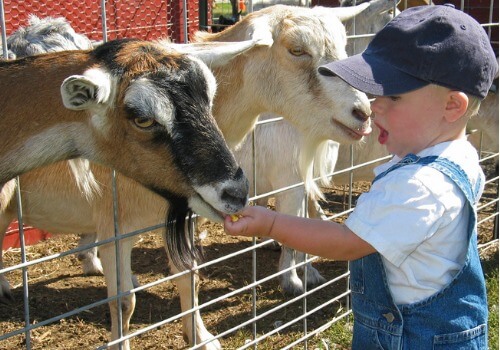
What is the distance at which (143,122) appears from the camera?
2.46 m

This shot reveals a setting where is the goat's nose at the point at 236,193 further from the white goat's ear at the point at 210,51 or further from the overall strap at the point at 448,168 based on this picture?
the white goat's ear at the point at 210,51

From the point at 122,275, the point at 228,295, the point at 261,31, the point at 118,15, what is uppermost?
the point at 261,31

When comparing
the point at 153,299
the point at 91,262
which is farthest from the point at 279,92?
the point at 91,262

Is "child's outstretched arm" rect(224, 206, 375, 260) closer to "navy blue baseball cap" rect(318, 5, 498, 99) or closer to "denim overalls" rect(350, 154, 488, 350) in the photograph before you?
"denim overalls" rect(350, 154, 488, 350)

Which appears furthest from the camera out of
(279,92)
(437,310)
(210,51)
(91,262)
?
(91,262)

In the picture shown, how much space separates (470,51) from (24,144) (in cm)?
161

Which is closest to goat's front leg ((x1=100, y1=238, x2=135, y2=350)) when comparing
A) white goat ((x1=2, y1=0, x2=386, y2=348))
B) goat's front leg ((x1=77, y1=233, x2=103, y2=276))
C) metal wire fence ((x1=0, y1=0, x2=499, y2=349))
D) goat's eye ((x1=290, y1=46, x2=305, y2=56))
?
white goat ((x1=2, y1=0, x2=386, y2=348))

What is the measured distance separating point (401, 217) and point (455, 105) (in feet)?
1.31

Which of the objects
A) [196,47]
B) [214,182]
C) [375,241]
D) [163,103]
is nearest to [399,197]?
[375,241]

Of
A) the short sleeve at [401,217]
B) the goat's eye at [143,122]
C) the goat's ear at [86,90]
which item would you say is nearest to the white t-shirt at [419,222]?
the short sleeve at [401,217]

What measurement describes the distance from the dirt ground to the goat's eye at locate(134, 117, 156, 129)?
216cm

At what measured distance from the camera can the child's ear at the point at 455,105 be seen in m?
2.07

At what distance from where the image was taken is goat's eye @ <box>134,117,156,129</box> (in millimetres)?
2446

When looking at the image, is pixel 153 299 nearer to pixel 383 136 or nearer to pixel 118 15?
pixel 383 136
